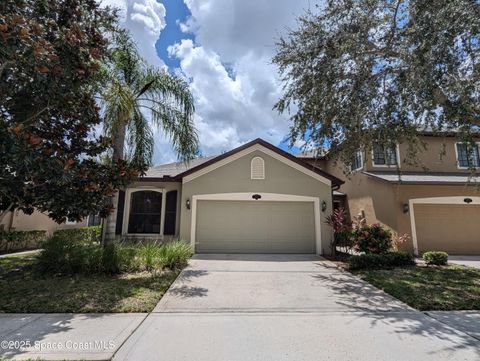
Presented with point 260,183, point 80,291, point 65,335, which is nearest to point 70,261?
point 80,291

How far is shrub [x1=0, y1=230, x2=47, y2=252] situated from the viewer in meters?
13.4

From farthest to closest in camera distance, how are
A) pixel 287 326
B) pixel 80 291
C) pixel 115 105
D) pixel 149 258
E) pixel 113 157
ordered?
pixel 113 157 < pixel 115 105 < pixel 149 258 < pixel 80 291 < pixel 287 326

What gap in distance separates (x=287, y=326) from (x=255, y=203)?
8.62 m

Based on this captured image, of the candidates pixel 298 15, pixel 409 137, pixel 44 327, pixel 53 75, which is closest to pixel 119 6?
pixel 53 75

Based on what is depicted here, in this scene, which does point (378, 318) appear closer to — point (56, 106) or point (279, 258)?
point (279, 258)

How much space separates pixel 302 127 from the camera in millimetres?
9930

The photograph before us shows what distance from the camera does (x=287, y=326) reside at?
505cm

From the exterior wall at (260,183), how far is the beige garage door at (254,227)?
607 millimetres

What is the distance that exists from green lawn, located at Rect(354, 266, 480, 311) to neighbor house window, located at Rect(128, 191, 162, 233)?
9.54m

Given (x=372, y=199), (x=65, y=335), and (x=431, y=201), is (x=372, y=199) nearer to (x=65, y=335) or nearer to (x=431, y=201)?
(x=431, y=201)

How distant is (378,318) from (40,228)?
59.5 feet

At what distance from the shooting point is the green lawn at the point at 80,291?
5852 millimetres

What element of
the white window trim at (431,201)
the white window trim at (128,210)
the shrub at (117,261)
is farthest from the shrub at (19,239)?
the white window trim at (431,201)

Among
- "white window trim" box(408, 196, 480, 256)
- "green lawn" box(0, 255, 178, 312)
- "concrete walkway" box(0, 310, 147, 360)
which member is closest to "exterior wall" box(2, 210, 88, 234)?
"green lawn" box(0, 255, 178, 312)
